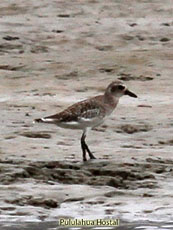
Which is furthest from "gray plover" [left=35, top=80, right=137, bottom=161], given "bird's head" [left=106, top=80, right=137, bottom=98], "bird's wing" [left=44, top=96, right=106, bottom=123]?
"bird's head" [left=106, top=80, right=137, bottom=98]

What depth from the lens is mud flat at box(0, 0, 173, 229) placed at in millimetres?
10750

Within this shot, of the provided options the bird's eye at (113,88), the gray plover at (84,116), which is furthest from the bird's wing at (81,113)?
the bird's eye at (113,88)

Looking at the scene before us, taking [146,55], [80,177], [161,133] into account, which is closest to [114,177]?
[80,177]

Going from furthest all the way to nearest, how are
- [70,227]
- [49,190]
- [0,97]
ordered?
[0,97], [49,190], [70,227]

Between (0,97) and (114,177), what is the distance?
15.4ft

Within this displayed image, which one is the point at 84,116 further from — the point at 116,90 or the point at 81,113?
the point at 116,90

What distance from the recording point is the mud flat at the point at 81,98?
1075cm

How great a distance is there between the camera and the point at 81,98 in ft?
52.5

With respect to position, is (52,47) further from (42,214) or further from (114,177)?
(42,214)

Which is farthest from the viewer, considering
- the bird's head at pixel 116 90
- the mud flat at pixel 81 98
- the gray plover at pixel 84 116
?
the bird's head at pixel 116 90

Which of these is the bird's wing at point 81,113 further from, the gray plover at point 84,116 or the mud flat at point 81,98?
the mud flat at point 81,98

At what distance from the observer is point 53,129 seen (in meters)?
14.0

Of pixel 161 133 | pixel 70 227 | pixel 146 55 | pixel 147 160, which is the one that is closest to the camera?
pixel 70 227

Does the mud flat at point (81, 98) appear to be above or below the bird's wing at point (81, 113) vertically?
below
